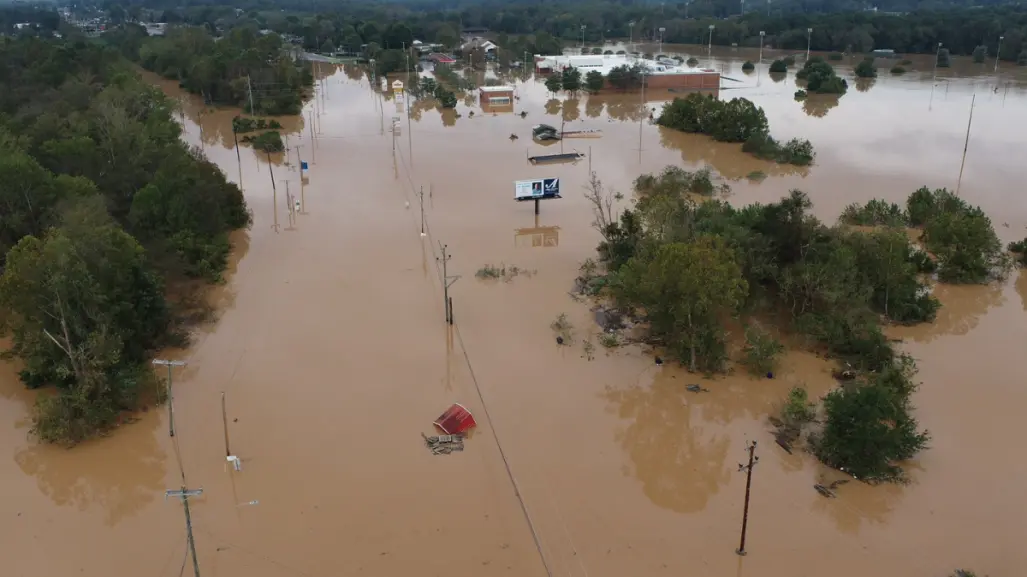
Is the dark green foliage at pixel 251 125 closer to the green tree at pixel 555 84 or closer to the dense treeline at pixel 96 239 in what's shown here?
the dense treeline at pixel 96 239

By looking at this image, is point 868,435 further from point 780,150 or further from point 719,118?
point 719,118

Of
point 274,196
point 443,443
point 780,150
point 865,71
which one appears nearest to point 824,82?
point 865,71

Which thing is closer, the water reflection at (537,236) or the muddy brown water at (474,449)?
the muddy brown water at (474,449)

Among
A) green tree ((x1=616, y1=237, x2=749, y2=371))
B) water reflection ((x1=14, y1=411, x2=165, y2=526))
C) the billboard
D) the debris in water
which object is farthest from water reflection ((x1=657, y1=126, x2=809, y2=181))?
water reflection ((x1=14, y1=411, x2=165, y2=526))

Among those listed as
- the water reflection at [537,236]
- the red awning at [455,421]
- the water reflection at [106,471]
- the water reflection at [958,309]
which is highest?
the water reflection at [537,236]

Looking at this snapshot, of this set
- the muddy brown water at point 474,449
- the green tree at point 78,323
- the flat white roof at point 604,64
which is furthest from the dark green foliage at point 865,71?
the green tree at point 78,323

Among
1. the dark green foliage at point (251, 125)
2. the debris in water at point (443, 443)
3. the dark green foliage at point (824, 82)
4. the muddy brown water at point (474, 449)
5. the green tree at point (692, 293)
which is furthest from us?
the dark green foliage at point (824, 82)

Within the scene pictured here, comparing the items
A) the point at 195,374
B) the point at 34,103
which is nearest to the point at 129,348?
the point at 195,374
